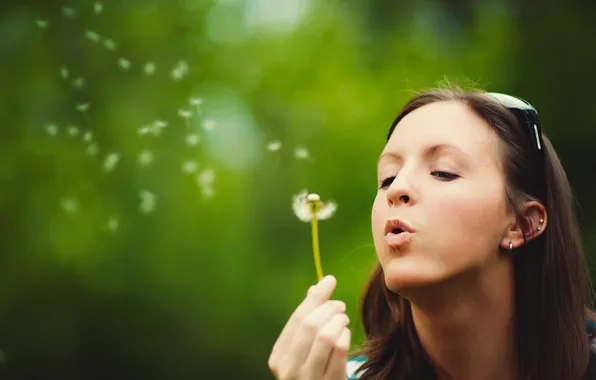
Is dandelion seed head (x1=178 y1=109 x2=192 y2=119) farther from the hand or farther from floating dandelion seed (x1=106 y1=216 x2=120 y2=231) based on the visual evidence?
the hand

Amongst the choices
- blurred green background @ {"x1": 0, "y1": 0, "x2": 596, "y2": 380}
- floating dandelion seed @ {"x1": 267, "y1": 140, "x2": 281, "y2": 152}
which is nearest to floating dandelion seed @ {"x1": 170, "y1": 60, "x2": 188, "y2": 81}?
blurred green background @ {"x1": 0, "y1": 0, "x2": 596, "y2": 380}

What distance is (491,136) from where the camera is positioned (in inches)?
28.0

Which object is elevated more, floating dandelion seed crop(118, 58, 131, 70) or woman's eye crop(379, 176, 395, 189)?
floating dandelion seed crop(118, 58, 131, 70)

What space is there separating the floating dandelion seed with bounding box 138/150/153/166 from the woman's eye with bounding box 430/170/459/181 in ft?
3.80

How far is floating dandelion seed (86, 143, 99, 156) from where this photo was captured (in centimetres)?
170

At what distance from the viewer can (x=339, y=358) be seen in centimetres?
57

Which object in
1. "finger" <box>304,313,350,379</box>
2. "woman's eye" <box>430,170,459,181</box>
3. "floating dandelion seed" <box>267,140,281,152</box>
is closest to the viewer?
"finger" <box>304,313,350,379</box>

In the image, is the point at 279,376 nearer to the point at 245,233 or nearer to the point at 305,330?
the point at 305,330

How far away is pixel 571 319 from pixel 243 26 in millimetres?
1252

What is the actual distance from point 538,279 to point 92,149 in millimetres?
1326

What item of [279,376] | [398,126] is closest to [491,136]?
[398,126]

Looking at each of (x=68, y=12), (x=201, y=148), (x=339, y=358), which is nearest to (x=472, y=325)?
(x=339, y=358)

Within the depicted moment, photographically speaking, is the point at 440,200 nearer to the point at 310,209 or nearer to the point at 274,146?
the point at 310,209

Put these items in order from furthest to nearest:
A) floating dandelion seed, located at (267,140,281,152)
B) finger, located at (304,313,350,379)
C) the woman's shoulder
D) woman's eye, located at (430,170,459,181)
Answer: floating dandelion seed, located at (267,140,281,152) → the woman's shoulder → woman's eye, located at (430,170,459,181) → finger, located at (304,313,350,379)
